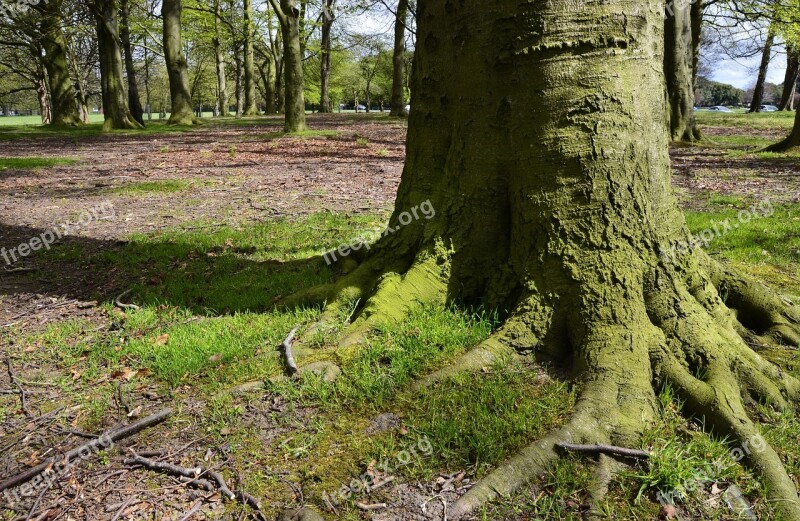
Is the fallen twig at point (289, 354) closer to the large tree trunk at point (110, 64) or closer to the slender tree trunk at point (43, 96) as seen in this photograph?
the large tree trunk at point (110, 64)

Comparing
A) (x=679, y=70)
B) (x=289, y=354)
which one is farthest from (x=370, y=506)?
(x=679, y=70)

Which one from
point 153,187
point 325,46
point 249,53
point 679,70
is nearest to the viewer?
point 153,187

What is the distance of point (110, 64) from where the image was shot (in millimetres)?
23641

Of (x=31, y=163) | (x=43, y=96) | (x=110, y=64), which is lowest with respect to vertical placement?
(x=31, y=163)

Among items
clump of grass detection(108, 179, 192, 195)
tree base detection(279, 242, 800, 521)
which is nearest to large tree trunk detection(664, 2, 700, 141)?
tree base detection(279, 242, 800, 521)

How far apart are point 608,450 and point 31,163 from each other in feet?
52.7

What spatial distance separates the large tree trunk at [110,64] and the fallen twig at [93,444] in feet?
81.8

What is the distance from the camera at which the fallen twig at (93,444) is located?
107 inches

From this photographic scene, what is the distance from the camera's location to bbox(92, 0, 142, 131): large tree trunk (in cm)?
2291

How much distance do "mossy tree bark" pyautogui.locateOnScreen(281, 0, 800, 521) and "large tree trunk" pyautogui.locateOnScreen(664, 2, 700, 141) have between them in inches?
443

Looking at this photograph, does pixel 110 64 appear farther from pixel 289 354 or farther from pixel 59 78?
pixel 289 354

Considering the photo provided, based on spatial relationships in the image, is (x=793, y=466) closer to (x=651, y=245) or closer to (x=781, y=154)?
(x=651, y=245)

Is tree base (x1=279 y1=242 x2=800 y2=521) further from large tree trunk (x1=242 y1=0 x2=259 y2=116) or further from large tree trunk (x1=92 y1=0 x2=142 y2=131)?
large tree trunk (x1=242 y1=0 x2=259 y2=116)

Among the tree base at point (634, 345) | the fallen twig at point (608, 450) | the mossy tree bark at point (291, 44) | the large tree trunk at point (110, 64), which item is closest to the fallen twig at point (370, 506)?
the tree base at point (634, 345)
